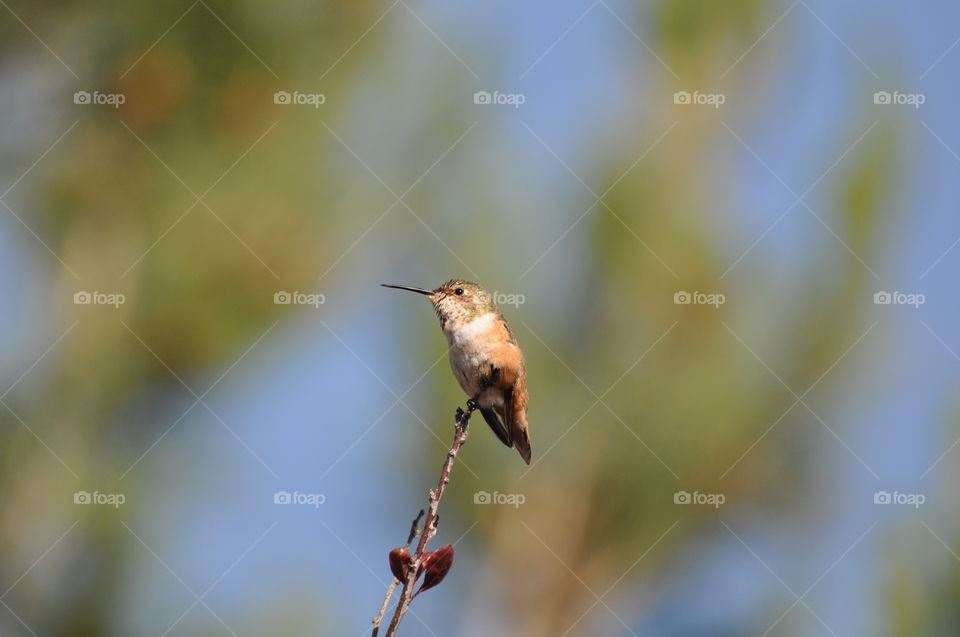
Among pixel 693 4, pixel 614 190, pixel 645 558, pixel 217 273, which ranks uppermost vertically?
pixel 693 4

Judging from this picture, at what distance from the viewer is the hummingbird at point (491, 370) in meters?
3.88

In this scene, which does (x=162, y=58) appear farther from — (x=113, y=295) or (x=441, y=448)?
(x=441, y=448)

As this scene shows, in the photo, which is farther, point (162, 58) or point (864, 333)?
point (162, 58)

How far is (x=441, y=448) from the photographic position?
384 cm

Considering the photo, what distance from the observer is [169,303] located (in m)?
4.10

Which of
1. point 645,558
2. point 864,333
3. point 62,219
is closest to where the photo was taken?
point 645,558

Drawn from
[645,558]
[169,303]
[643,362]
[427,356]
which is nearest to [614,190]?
[643,362]

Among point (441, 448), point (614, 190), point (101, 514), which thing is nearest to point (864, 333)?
point (614, 190)

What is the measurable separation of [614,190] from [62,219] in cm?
217

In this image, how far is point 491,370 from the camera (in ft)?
12.8

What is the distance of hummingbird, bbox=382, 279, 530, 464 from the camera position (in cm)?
388

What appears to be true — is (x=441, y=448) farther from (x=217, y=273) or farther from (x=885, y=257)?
(x=885, y=257)

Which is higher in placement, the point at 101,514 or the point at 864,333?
the point at 864,333

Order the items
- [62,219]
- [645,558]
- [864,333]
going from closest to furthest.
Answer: [645,558], [864,333], [62,219]
